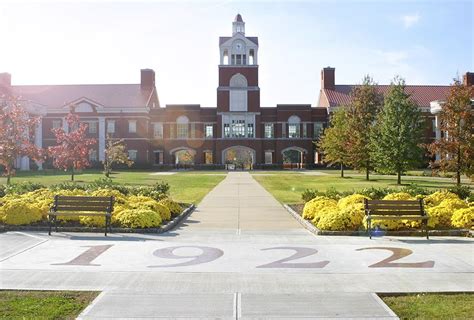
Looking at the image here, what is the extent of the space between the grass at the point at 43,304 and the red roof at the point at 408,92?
62.9 meters

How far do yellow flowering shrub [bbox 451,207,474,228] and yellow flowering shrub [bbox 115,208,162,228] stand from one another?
7624 mm

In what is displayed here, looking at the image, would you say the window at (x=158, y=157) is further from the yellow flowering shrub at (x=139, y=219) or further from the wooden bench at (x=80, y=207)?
the yellow flowering shrub at (x=139, y=219)

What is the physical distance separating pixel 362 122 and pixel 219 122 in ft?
94.5

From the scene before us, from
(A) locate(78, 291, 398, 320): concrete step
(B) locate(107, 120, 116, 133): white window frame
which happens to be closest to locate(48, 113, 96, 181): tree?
(B) locate(107, 120, 116, 133): white window frame

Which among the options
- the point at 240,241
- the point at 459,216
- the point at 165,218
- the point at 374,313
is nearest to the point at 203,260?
the point at 240,241

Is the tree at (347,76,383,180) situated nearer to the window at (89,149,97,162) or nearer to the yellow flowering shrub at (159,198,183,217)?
the yellow flowering shrub at (159,198,183,217)

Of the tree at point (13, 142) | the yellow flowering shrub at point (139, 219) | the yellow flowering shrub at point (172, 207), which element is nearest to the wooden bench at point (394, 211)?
the yellow flowering shrub at point (139, 219)

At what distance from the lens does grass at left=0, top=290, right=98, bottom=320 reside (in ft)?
19.7

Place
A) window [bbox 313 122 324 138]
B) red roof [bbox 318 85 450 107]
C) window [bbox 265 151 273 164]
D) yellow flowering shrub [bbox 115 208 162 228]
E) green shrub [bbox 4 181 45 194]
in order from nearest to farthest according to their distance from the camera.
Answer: yellow flowering shrub [bbox 115 208 162 228]
green shrub [bbox 4 181 45 194]
window [bbox 313 122 324 138]
window [bbox 265 151 273 164]
red roof [bbox 318 85 450 107]

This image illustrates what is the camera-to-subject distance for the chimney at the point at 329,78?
232 feet

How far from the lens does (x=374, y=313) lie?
6129mm

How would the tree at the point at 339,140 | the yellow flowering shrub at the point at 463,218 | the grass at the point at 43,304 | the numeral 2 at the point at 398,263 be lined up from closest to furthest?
the grass at the point at 43,304, the numeral 2 at the point at 398,263, the yellow flowering shrub at the point at 463,218, the tree at the point at 339,140

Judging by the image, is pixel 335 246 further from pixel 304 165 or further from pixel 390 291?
pixel 304 165

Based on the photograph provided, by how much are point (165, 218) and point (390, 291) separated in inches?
315
